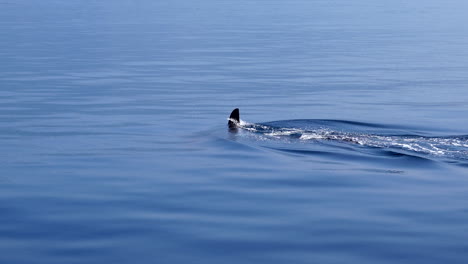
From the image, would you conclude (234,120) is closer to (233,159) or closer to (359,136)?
(359,136)

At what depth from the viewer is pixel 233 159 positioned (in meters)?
15.4

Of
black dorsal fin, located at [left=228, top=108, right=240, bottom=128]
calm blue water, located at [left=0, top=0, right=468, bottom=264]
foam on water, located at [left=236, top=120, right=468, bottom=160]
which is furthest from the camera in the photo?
black dorsal fin, located at [left=228, top=108, right=240, bottom=128]

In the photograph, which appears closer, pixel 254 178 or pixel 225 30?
pixel 254 178

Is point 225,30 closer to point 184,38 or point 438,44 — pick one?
point 184,38

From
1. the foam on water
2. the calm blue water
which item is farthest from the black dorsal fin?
the calm blue water

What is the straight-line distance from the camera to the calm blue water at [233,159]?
10.1 m

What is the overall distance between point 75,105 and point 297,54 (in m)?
17.1

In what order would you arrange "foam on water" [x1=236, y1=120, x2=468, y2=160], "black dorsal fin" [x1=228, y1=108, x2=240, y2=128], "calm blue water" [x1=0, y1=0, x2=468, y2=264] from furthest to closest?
"black dorsal fin" [x1=228, y1=108, x2=240, y2=128], "foam on water" [x1=236, y1=120, x2=468, y2=160], "calm blue water" [x1=0, y1=0, x2=468, y2=264]

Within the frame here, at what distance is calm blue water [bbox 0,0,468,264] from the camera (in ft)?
33.1

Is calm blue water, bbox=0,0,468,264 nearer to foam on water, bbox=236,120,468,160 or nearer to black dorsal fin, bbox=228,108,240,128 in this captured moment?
foam on water, bbox=236,120,468,160

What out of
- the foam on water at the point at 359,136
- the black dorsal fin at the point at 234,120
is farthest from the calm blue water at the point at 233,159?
the black dorsal fin at the point at 234,120

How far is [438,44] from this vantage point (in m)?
43.1

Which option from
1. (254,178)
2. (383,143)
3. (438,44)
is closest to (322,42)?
(438,44)

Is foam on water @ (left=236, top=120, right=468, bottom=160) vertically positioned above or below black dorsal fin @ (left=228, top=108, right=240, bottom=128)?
below
